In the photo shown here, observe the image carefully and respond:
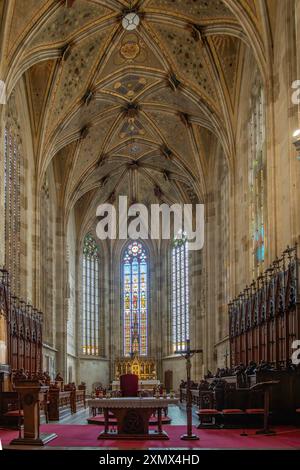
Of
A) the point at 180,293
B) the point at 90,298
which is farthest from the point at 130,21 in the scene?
the point at 90,298

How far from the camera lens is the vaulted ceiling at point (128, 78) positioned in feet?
82.6

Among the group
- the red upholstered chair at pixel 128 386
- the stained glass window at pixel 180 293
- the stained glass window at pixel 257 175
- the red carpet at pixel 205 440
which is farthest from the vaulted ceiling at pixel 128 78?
the red carpet at pixel 205 440

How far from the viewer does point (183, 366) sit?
1686 inches

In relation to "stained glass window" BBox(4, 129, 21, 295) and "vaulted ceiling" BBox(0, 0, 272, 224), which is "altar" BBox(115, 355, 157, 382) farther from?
"stained glass window" BBox(4, 129, 21, 295)

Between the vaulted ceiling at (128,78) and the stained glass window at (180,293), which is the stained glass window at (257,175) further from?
the stained glass window at (180,293)

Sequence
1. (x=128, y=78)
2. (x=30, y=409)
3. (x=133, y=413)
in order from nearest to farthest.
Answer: (x=30, y=409)
(x=133, y=413)
(x=128, y=78)

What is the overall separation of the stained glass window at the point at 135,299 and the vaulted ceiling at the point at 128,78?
9388mm

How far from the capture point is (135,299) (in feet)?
157

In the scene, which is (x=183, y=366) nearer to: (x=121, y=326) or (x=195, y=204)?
(x=121, y=326)

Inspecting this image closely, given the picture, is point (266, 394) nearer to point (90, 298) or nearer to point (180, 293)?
point (180, 293)

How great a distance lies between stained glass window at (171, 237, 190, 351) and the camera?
44312 mm

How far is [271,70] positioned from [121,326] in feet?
93.7

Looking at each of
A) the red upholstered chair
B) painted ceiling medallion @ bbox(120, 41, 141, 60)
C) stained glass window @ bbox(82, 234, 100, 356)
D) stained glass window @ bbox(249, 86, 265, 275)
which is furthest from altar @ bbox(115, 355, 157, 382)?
the red upholstered chair

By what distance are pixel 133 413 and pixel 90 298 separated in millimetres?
32608
